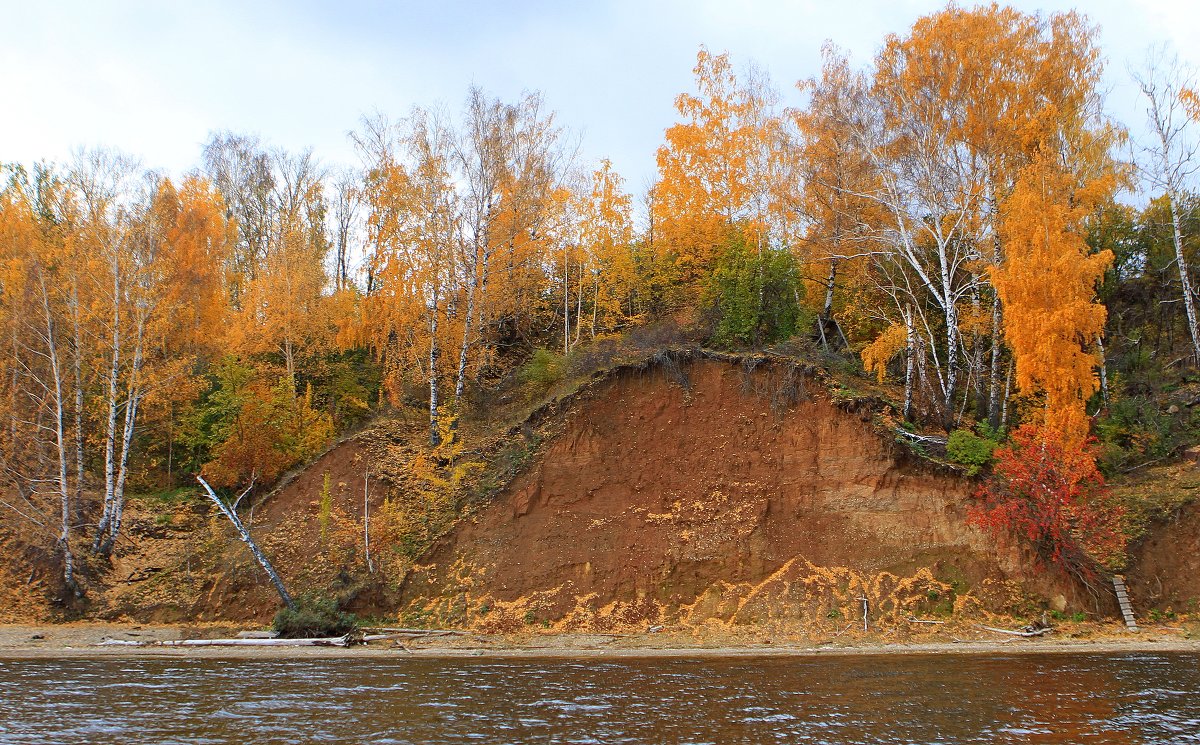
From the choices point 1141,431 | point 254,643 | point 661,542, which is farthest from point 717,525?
point 1141,431

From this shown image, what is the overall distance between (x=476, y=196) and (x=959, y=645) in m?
22.0

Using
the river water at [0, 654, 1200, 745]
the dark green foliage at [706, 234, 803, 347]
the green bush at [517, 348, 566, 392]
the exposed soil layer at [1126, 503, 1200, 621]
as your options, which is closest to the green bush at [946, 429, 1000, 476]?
the exposed soil layer at [1126, 503, 1200, 621]

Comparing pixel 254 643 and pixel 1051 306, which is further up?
pixel 1051 306

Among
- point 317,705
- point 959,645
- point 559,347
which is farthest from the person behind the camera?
point 559,347

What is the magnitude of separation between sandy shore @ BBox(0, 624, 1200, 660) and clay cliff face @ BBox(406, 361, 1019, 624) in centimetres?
142

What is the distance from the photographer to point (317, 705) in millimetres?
15031

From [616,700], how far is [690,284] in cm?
2402

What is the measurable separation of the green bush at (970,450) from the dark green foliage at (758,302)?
7616 mm

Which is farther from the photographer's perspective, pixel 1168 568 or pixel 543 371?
pixel 543 371

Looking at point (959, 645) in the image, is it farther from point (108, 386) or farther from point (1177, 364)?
point (108, 386)

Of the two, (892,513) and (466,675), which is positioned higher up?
(892,513)

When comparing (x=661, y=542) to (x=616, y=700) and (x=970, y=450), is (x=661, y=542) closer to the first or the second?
(x=616, y=700)

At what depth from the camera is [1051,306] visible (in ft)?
82.0

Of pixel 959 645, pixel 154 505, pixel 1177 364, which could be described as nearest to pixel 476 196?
pixel 154 505
